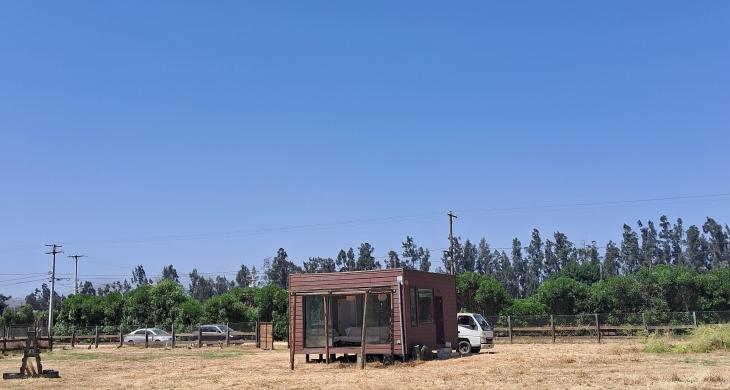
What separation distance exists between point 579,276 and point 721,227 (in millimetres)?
99479

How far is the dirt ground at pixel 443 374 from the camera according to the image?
51.1 feet

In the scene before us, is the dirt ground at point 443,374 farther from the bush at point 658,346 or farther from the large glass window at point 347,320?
the large glass window at point 347,320

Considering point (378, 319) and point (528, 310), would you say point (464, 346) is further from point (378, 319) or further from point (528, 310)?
point (528, 310)

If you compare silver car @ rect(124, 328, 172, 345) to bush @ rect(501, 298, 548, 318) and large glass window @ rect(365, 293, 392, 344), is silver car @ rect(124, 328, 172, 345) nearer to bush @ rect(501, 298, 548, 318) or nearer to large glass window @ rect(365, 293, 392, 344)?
bush @ rect(501, 298, 548, 318)

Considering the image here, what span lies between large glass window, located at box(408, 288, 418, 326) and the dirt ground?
1841mm

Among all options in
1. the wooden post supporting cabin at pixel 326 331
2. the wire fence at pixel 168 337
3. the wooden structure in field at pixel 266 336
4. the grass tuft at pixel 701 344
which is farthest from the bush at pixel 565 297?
the wooden post supporting cabin at pixel 326 331

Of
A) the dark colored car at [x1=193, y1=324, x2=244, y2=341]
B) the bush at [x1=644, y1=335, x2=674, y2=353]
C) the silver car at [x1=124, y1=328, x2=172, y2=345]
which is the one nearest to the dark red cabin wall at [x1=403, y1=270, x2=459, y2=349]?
the bush at [x1=644, y1=335, x2=674, y2=353]

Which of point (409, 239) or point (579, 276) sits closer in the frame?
point (579, 276)

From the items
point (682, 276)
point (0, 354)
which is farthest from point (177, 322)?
point (682, 276)

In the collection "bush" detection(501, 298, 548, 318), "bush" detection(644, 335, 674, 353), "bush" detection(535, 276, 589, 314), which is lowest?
"bush" detection(644, 335, 674, 353)

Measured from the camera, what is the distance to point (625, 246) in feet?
537

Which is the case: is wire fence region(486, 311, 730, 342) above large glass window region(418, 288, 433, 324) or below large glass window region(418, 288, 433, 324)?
below

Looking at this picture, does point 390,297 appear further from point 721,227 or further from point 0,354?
point 721,227

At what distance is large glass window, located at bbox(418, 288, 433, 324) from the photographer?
24.9 meters
